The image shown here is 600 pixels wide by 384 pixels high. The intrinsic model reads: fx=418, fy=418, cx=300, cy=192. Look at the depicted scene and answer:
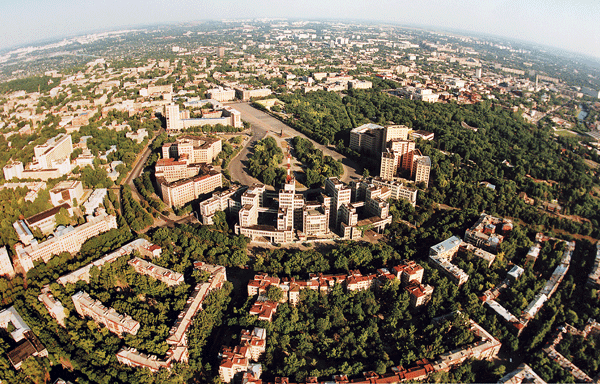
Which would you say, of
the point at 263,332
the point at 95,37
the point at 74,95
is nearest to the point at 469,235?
the point at 263,332

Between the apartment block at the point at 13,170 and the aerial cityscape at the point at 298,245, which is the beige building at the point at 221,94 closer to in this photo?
the aerial cityscape at the point at 298,245

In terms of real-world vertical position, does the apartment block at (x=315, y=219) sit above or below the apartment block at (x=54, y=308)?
above

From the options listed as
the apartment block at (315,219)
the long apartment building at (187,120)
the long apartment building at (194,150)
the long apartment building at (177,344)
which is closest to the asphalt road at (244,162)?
the long apartment building at (194,150)

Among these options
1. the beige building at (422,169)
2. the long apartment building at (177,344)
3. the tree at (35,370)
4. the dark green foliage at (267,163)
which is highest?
the beige building at (422,169)

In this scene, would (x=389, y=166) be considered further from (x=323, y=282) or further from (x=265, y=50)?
(x=265, y=50)

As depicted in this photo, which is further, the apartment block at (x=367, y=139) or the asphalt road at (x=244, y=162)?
the apartment block at (x=367, y=139)

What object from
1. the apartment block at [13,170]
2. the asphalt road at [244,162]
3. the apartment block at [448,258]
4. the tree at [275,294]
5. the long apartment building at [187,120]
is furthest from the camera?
the long apartment building at [187,120]
